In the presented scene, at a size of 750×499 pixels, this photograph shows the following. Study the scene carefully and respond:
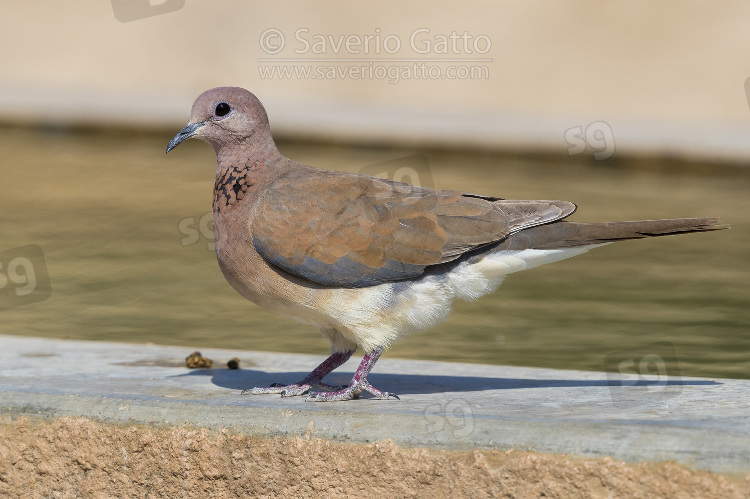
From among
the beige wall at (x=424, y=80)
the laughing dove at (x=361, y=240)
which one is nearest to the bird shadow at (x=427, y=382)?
the laughing dove at (x=361, y=240)

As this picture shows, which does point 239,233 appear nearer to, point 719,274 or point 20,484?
point 20,484

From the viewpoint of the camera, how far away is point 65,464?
527cm

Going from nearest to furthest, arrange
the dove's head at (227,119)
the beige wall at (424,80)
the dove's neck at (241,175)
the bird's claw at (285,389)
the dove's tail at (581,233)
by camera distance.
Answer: the dove's tail at (581,233) < the bird's claw at (285,389) < the dove's neck at (241,175) < the dove's head at (227,119) < the beige wall at (424,80)

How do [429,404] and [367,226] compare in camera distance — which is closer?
[429,404]

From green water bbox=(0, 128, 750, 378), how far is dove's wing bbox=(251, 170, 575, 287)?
7.91ft

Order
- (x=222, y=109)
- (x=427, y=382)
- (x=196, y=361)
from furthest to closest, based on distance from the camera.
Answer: (x=196, y=361)
(x=427, y=382)
(x=222, y=109)

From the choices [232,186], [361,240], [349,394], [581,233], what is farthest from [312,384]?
[581,233]

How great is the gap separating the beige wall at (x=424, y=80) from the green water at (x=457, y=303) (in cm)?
61

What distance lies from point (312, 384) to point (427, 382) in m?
0.63

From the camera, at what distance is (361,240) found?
18.7ft

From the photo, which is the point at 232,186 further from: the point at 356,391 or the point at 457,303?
the point at 457,303

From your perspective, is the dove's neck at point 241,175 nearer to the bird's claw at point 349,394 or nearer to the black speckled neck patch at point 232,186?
the black speckled neck patch at point 232,186

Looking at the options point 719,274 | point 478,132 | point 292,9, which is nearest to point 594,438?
point 719,274

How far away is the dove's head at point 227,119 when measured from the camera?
5988mm
